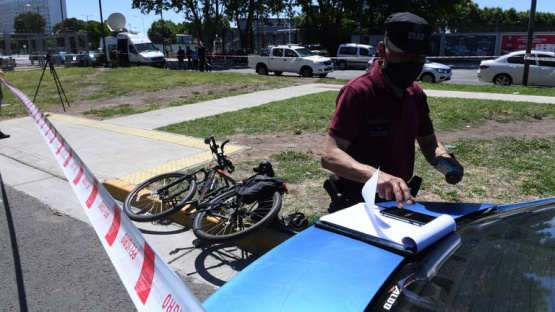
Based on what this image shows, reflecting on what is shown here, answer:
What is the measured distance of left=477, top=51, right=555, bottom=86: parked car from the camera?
1655cm

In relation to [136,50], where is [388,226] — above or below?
below

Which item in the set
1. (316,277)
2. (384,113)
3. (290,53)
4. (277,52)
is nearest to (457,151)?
(384,113)

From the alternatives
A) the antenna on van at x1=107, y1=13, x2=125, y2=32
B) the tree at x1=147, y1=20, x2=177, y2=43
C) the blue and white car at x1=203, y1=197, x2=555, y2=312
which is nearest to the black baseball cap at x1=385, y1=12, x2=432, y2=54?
the blue and white car at x1=203, y1=197, x2=555, y2=312

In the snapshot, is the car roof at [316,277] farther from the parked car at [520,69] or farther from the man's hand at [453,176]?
the parked car at [520,69]

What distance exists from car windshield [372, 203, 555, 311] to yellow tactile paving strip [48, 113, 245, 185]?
496cm

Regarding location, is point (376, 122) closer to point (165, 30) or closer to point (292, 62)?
point (292, 62)

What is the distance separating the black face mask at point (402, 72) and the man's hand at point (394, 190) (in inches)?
26.2

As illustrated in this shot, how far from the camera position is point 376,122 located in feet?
8.11

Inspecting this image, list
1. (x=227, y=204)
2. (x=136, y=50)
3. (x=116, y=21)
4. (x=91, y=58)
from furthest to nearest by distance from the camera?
(x=116, y=21), (x=91, y=58), (x=136, y=50), (x=227, y=204)

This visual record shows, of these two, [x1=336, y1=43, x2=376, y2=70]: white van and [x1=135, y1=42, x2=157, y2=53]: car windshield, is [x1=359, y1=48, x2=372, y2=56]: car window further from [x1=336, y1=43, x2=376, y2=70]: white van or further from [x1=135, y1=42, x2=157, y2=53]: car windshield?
[x1=135, y1=42, x2=157, y2=53]: car windshield

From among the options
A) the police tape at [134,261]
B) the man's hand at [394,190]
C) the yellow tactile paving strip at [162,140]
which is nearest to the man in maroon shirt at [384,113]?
the man's hand at [394,190]

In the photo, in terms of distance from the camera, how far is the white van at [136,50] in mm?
32219

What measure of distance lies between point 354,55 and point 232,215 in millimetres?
26980

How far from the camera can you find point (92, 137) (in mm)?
9062
